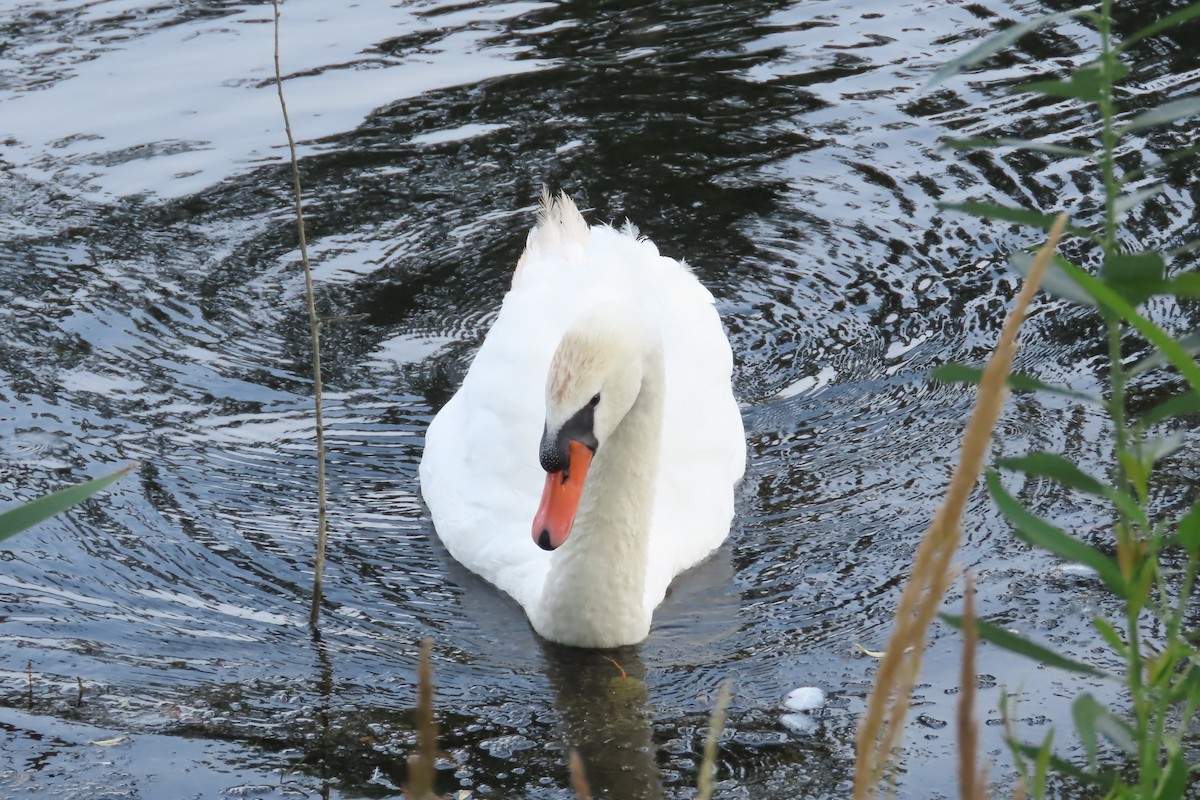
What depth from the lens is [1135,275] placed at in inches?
85.6

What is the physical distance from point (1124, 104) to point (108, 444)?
6.80m

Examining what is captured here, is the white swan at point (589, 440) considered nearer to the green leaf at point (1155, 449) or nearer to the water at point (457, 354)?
the water at point (457, 354)

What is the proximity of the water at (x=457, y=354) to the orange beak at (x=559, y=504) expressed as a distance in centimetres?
65

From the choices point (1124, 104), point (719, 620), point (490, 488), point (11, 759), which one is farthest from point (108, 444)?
point (1124, 104)

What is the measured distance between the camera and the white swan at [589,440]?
5.08 m

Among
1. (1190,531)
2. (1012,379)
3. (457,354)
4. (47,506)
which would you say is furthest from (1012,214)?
(457,354)

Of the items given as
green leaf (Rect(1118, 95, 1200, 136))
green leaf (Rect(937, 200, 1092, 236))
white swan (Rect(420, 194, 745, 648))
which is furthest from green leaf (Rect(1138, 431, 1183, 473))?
white swan (Rect(420, 194, 745, 648))

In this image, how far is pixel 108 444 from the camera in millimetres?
6938

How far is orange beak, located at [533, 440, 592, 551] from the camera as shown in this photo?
16.3 feet

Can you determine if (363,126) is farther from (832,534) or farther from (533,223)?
(832,534)

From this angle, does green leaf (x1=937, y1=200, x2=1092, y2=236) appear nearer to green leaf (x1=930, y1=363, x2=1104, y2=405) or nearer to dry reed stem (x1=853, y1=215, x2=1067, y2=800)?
green leaf (x1=930, y1=363, x2=1104, y2=405)

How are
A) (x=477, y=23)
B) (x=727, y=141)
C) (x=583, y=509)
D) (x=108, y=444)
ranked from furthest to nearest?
(x=477, y=23) < (x=727, y=141) < (x=108, y=444) < (x=583, y=509)

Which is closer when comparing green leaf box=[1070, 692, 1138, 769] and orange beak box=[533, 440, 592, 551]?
green leaf box=[1070, 692, 1138, 769]

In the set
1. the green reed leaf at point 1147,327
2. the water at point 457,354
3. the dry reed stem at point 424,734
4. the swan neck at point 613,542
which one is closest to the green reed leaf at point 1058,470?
the green reed leaf at point 1147,327
